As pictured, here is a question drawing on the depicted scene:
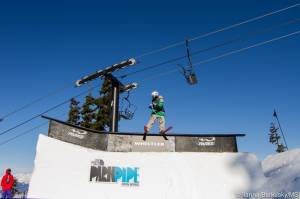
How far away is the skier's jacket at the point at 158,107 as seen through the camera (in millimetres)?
13742

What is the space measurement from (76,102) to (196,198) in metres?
30.4

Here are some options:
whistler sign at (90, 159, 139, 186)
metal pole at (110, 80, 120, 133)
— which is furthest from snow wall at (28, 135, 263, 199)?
metal pole at (110, 80, 120, 133)

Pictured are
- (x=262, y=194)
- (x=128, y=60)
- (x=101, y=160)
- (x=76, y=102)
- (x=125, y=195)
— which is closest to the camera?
(x=262, y=194)

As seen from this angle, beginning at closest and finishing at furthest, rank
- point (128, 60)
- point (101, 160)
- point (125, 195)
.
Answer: point (125, 195) < point (101, 160) < point (128, 60)

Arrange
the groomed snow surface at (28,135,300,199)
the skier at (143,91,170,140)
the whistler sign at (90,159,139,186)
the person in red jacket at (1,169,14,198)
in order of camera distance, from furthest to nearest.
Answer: the skier at (143,91,170,140) < the whistler sign at (90,159,139,186) < the person in red jacket at (1,169,14,198) < the groomed snow surface at (28,135,300,199)

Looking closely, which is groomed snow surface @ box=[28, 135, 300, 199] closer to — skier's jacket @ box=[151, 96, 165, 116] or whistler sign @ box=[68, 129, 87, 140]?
whistler sign @ box=[68, 129, 87, 140]

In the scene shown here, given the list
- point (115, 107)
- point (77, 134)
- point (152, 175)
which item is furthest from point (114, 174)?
point (115, 107)

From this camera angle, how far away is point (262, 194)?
11.5 meters

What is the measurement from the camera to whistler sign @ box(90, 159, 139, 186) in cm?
1250

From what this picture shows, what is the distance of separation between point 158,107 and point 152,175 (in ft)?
11.3

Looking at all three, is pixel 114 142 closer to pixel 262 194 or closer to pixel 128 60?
pixel 128 60

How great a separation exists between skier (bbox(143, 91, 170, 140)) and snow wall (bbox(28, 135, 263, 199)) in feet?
4.48

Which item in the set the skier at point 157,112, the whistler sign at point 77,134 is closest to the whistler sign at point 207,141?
the skier at point 157,112

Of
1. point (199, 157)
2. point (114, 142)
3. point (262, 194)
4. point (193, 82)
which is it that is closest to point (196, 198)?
point (199, 157)
